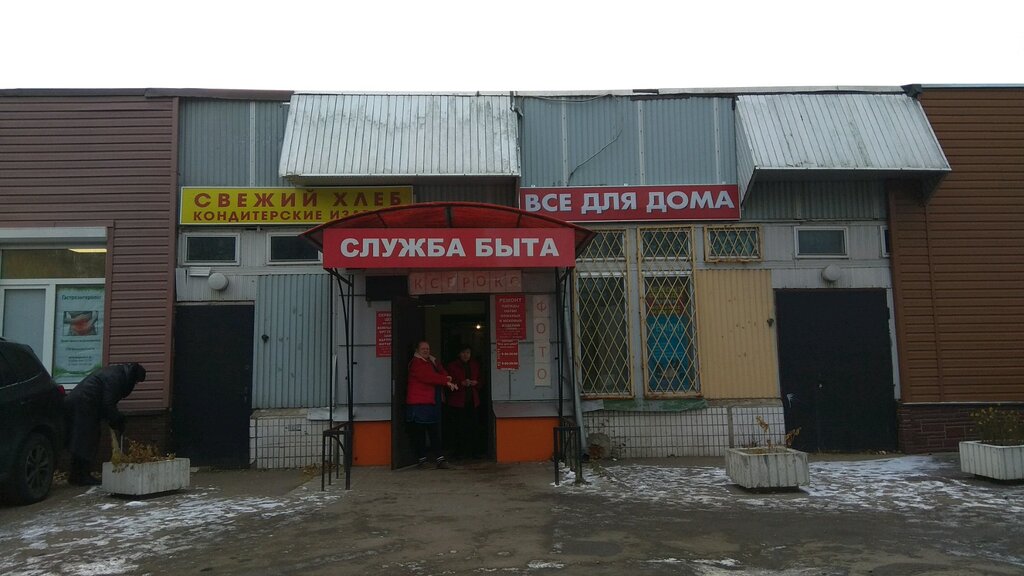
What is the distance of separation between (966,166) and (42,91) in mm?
13822

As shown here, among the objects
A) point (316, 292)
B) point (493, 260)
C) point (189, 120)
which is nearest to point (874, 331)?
point (493, 260)

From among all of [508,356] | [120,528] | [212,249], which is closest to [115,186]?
[212,249]

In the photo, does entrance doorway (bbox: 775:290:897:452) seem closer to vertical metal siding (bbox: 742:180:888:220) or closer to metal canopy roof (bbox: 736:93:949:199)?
vertical metal siding (bbox: 742:180:888:220)

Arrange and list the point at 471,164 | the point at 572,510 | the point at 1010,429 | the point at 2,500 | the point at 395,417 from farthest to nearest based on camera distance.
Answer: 1. the point at 471,164
2. the point at 395,417
3. the point at 1010,429
4. the point at 2,500
5. the point at 572,510

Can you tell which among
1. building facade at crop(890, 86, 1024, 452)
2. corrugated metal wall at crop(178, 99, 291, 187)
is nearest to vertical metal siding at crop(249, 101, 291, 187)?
corrugated metal wall at crop(178, 99, 291, 187)

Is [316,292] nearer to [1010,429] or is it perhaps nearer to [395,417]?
[395,417]

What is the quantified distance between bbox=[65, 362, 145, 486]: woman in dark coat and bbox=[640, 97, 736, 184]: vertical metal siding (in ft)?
26.1

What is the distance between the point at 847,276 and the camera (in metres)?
11.1

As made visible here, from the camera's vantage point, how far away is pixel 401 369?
10078mm

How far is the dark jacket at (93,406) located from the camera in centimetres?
922

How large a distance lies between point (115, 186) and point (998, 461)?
1219cm

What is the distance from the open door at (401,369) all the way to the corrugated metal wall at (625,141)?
2.69 meters

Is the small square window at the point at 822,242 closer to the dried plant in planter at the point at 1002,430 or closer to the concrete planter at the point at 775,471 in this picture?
the dried plant in planter at the point at 1002,430

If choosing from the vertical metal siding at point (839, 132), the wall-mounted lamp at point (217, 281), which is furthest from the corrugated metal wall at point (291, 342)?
the vertical metal siding at point (839, 132)
